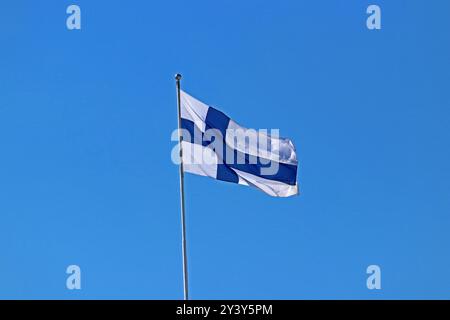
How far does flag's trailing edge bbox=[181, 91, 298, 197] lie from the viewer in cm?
2817

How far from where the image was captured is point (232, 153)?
95.5 feet

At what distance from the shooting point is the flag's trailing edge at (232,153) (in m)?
28.2
